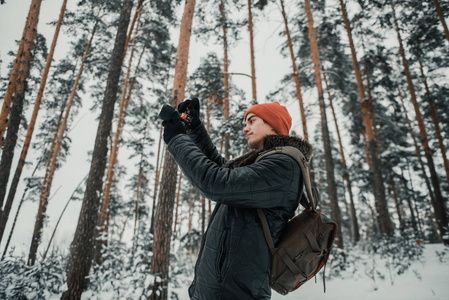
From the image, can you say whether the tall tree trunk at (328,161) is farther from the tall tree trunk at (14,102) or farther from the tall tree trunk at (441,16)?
the tall tree trunk at (14,102)

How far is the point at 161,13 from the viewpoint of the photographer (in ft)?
42.4

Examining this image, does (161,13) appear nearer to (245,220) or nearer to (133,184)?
(245,220)

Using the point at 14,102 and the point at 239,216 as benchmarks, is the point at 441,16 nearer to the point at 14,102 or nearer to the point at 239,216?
the point at 239,216

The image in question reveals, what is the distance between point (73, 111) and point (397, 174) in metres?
24.2

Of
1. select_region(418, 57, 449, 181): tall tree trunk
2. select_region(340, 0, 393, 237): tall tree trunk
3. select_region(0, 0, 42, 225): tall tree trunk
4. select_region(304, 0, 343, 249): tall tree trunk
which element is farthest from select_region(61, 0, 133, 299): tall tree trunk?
select_region(418, 57, 449, 181): tall tree trunk

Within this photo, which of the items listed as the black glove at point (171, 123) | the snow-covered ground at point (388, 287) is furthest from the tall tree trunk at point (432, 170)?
the black glove at point (171, 123)

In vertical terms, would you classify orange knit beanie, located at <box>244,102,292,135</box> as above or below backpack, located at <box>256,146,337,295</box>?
above

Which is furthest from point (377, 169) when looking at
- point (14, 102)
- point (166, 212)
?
point (14, 102)

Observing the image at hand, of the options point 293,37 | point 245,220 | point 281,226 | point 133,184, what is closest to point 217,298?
point 245,220

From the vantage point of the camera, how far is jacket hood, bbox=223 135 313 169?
4.69 ft

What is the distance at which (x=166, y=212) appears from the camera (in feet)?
16.7

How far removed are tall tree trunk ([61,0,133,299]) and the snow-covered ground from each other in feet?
8.28

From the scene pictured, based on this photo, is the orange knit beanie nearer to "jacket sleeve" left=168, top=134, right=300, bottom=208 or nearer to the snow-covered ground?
"jacket sleeve" left=168, top=134, right=300, bottom=208

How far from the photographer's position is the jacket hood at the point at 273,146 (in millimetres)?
1431
